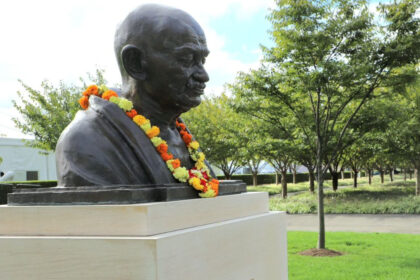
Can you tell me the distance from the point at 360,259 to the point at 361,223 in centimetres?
607

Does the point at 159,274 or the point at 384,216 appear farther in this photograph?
the point at 384,216

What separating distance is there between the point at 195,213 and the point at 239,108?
322 inches

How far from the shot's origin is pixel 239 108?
38.0 ft

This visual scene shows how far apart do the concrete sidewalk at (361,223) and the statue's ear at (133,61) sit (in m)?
10.9

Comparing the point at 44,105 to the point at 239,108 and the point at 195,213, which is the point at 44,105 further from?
the point at 195,213

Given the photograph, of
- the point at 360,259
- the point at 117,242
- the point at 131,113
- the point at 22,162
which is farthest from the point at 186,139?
the point at 22,162

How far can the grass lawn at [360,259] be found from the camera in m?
7.87

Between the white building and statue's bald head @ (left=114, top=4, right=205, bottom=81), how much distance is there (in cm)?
2899

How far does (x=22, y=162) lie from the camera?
32.3 metres

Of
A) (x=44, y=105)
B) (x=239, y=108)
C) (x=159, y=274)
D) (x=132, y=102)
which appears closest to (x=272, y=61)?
(x=239, y=108)

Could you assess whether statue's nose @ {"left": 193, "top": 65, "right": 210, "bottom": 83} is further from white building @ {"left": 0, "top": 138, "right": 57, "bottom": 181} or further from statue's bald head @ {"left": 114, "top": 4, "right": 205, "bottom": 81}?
white building @ {"left": 0, "top": 138, "right": 57, "bottom": 181}

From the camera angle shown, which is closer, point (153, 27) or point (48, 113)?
point (153, 27)

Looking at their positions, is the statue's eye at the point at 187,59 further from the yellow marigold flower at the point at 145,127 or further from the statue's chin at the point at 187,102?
the yellow marigold flower at the point at 145,127

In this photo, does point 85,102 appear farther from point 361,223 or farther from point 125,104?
point 361,223
